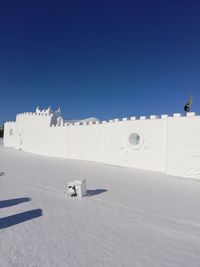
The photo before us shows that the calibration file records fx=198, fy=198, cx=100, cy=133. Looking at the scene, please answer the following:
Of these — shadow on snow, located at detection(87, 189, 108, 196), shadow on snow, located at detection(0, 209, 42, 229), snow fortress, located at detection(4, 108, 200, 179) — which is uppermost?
snow fortress, located at detection(4, 108, 200, 179)

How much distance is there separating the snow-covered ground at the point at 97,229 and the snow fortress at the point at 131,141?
4352 millimetres

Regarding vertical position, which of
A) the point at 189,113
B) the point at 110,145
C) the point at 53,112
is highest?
the point at 53,112

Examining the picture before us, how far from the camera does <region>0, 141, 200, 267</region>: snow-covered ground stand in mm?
2848

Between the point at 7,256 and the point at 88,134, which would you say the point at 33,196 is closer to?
the point at 7,256

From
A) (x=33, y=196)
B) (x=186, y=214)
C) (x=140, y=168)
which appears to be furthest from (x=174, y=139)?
(x=33, y=196)

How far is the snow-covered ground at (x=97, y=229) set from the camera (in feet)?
9.34

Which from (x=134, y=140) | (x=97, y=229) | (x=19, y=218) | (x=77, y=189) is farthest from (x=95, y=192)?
(x=134, y=140)

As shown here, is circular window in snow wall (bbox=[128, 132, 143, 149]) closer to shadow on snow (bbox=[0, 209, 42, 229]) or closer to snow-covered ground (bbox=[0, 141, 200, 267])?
snow-covered ground (bbox=[0, 141, 200, 267])

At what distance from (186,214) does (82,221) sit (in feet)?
8.57

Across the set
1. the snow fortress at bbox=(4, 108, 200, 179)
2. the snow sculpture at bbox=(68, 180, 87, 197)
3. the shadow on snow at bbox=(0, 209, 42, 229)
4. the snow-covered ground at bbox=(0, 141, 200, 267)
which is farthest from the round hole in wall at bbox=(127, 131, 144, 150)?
the shadow on snow at bbox=(0, 209, 42, 229)

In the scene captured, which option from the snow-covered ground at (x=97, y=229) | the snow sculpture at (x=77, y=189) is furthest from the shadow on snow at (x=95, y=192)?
the snow sculpture at (x=77, y=189)

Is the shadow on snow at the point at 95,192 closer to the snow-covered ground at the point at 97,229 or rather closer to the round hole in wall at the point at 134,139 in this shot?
the snow-covered ground at the point at 97,229

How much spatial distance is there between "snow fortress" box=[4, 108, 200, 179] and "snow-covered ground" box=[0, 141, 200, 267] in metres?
4.35

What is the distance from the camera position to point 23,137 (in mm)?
22953
